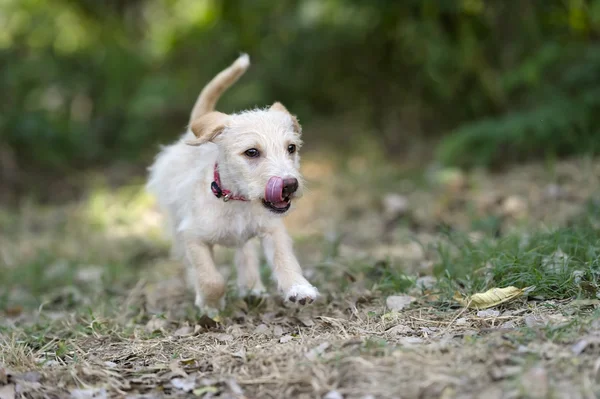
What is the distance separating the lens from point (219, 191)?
3936 millimetres

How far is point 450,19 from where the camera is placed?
7.78 m

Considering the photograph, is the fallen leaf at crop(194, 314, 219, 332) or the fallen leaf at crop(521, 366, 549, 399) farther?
the fallen leaf at crop(194, 314, 219, 332)

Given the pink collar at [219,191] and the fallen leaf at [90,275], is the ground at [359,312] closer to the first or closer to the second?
the fallen leaf at [90,275]

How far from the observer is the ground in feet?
8.86

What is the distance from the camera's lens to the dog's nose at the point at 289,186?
3541mm

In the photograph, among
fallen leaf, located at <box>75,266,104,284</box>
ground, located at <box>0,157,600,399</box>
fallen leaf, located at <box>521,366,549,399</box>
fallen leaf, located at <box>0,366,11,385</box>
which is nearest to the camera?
fallen leaf, located at <box>521,366,549,399</box>

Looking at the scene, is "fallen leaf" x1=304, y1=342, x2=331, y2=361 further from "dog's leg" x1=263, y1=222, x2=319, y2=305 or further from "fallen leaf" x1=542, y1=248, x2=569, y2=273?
"fallen leaf" x1=542, y1=248, x2=569, y2=273

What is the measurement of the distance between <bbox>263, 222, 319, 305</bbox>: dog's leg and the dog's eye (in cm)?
49

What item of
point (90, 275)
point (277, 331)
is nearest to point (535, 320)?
point (277, 331)

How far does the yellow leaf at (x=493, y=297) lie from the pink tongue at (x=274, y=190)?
112cm

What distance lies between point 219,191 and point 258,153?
37 cm

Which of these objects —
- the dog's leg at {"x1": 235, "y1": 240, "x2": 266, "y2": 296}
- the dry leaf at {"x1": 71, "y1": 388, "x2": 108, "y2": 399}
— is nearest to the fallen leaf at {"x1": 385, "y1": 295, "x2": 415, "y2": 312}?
Answer: the dog's leg at {"x1": 235, "y1": 240, "x2": 266, "y2": 296}

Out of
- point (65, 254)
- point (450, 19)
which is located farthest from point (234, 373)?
point (450, 19)

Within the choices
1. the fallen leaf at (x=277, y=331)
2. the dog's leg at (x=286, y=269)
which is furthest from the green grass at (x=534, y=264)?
the fallen leaf at (x=277, y=331)
